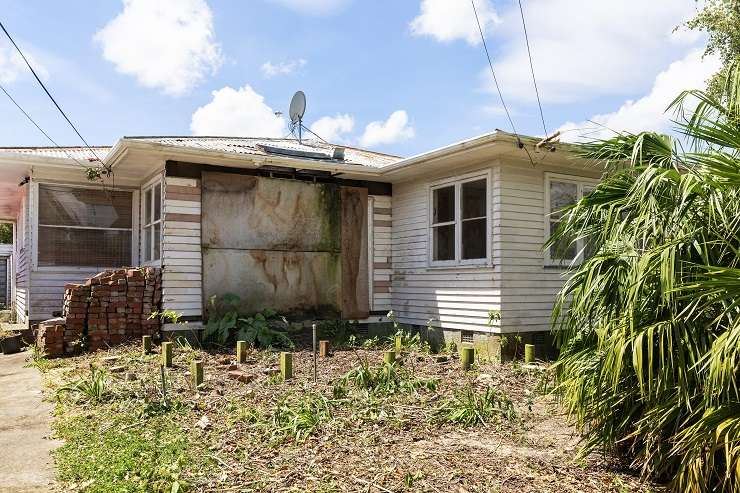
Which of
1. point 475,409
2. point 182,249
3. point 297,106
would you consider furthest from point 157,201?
point 475,409

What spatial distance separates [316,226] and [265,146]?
1.68 m

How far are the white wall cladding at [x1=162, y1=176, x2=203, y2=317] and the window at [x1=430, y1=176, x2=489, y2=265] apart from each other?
13.1ft

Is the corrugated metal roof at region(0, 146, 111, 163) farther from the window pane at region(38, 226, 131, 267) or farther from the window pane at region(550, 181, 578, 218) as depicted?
the window pane at region(550, 181, 578, 218)

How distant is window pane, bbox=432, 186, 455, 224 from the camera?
33.0 ft

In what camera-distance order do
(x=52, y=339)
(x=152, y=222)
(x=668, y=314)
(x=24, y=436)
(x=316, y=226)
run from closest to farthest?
(x=668, y=314), (x=24, y=436), (x=52, y=339), (x=152, y=222), (x=316, y=226)

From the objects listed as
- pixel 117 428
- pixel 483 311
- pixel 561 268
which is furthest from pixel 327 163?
pixel 117 428

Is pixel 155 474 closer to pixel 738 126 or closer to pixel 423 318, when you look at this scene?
pixel 738 126

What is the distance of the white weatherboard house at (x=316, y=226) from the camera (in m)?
9.08

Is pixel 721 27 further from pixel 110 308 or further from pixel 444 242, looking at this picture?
pixel 110 308

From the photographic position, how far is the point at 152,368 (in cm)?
745

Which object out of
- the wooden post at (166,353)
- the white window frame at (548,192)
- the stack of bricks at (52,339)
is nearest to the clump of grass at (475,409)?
the wooden post at (166,353)

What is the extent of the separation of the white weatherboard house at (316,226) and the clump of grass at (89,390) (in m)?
2.97

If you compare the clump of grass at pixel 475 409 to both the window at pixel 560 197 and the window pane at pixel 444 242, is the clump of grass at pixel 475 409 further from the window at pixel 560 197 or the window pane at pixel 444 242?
the window pane at pixel 444 242

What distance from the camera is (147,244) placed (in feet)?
36.6
